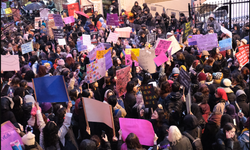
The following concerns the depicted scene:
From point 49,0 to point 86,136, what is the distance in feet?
68.1

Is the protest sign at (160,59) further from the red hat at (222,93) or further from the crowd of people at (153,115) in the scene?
the red hat at (222,93)

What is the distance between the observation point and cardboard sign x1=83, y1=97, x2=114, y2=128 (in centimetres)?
434

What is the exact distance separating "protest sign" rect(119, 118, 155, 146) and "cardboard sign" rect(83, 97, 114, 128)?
254 mm

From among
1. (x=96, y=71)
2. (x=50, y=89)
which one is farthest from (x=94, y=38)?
(x=50, y=89)

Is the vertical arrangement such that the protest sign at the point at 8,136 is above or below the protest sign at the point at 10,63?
below

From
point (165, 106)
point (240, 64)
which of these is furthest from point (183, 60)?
point (165, 106)

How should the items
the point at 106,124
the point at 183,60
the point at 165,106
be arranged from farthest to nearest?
the point at 183,60, the point at 165,106, the point at 106,124

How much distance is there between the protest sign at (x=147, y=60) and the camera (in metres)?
7.39

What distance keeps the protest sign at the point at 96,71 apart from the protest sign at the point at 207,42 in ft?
12.0

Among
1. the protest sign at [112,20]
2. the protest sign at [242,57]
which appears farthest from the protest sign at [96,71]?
the protest sign at [112,20]

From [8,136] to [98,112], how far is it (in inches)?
55.7

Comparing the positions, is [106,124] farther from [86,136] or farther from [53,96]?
[53,96]

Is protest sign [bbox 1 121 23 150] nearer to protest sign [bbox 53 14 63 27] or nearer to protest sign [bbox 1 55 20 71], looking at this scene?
protest sign [bbox 1 55 20 71]

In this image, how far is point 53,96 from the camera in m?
5.55
